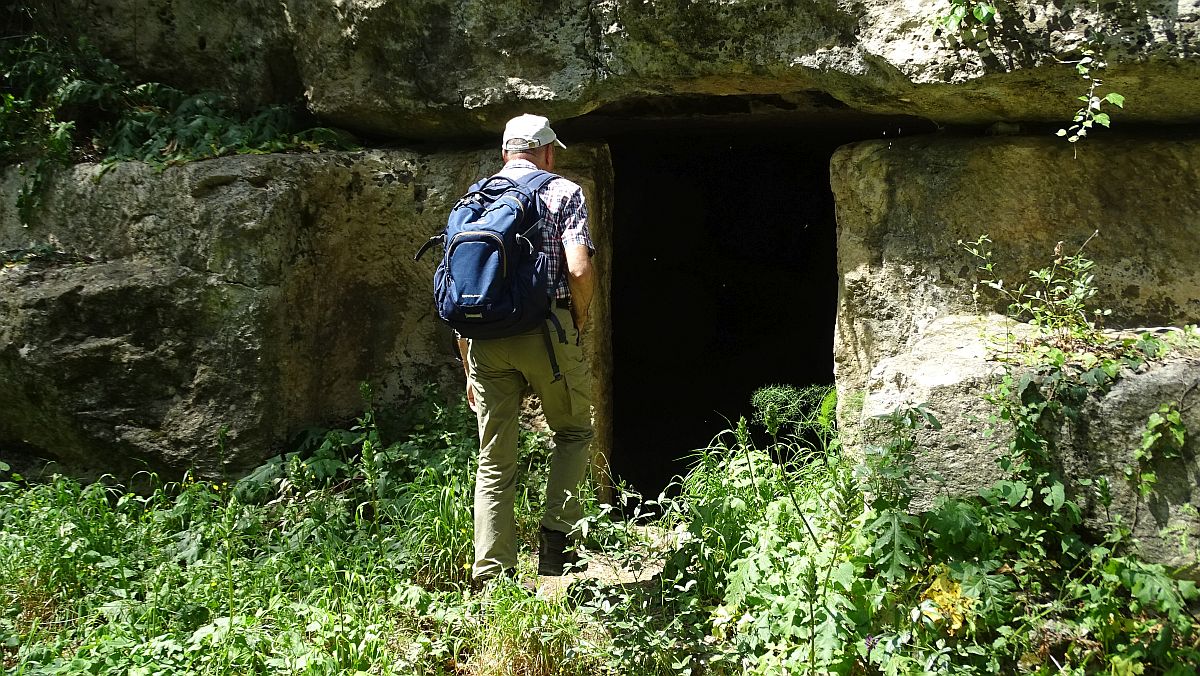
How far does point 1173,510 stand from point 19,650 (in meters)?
4.15

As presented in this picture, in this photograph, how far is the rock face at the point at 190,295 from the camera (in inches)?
198

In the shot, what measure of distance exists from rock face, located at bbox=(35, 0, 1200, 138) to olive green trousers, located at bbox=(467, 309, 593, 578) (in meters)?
1.51

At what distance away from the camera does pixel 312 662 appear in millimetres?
3582

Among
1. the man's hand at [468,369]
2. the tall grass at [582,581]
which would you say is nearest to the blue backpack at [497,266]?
the man's hand at [468,369]

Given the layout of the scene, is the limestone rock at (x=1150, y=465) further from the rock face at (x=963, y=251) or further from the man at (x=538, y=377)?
the man at (x=538, y=377)

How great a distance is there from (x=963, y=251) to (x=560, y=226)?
1.86 metres

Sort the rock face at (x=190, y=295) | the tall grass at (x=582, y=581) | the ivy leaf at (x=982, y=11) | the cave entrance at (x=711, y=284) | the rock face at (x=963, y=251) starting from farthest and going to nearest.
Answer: the cave entrance at (x=711, y=284), the rock face at (x=190, y=295), the ivy leaf at (x=982, y=11), the rock face at (x=963, y=251), the tall grass at (x=582, y=581)

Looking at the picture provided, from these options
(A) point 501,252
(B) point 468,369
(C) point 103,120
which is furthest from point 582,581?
(C) point 103,120

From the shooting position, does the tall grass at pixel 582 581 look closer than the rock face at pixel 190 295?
Yes

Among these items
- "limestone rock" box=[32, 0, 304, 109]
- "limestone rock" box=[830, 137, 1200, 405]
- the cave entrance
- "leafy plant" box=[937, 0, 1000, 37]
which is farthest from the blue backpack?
the cave entrance

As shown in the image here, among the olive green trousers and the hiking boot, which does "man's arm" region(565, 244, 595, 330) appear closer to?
the olive green trousers

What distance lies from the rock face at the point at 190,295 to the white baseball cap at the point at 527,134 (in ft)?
3.77

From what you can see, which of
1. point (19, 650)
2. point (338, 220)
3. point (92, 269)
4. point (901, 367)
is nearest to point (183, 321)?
point (92, 269)

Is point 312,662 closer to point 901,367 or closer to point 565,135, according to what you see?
point 901,367
